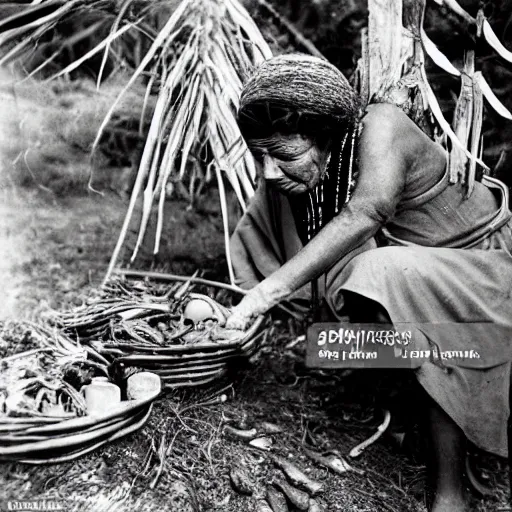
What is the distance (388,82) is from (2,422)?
105 cm

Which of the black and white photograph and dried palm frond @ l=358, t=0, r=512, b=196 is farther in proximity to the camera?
dried palm frond @ l=358, t=0, r=512, b=196

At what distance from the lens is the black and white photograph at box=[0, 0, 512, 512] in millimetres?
1534

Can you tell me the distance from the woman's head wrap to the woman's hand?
31 centimetres

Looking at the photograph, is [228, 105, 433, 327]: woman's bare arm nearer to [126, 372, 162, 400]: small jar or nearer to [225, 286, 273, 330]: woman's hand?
[225, 286, 273, 330]: woman's hand

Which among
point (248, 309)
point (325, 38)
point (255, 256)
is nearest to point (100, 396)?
point (248, 309)

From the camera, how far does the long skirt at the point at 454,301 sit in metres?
1.53

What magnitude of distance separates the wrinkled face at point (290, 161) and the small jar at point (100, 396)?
1.64 ft

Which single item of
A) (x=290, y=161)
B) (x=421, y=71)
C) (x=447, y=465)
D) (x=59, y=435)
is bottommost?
(x=447, y=465)

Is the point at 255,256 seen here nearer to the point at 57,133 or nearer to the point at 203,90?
the point at 203,90

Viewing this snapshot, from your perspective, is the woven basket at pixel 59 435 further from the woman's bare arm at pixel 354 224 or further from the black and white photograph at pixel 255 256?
the woman's bare arm at pixel 354 224

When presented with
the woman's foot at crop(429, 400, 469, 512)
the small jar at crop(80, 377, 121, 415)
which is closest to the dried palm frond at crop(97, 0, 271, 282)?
the small jar at crop(80, 377, 121, 415)

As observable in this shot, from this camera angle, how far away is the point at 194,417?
1610 mm

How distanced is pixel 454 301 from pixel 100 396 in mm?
699

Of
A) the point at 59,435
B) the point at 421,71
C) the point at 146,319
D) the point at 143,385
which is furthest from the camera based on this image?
the point at 421,71
